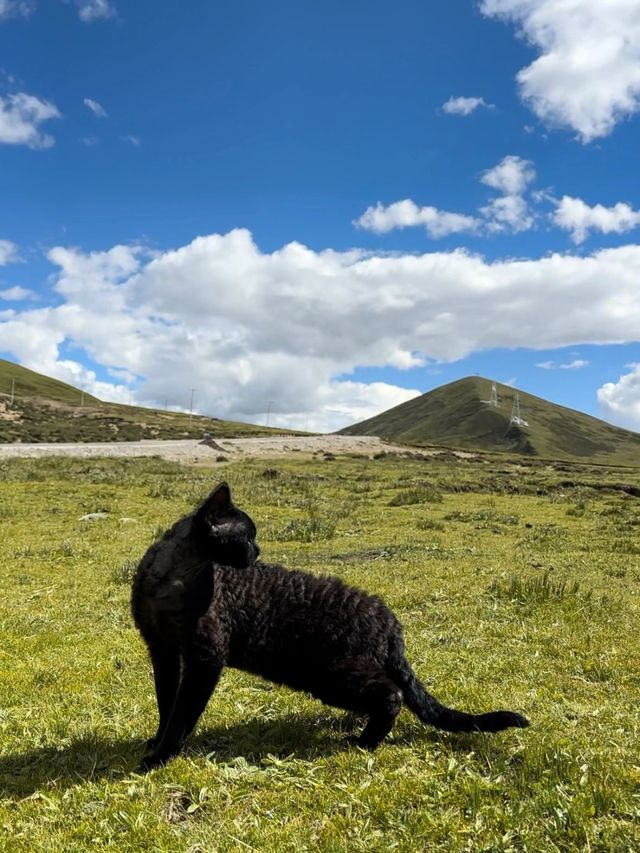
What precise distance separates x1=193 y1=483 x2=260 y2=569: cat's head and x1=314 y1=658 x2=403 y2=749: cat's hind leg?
1354 mm

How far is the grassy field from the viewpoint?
14.6 feet

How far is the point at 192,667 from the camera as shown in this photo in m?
5.27

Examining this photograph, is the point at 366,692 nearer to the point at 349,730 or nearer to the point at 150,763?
the point at 349,730

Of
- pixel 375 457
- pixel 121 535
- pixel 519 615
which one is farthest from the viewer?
pixel 375 457

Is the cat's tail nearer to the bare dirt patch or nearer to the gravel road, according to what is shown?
the gravel road

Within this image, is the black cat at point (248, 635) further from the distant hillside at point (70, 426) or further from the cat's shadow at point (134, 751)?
the distant hillside at point (70, 426)

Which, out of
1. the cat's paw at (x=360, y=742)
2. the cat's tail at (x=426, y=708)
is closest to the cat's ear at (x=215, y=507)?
the cat's tail at (x=426, y=708)

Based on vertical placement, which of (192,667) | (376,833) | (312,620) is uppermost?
(312,620)

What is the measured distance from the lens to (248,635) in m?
5.58

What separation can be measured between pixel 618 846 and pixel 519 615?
664cm

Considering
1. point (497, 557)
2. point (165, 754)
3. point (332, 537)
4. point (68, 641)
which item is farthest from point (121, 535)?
point (165, 754)

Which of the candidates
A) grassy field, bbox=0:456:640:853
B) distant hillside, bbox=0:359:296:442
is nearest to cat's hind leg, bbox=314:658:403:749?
grassy field, bbox=0:456:640:853

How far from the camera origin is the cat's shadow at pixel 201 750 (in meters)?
5.28

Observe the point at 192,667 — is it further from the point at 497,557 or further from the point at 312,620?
the point at 497,557
